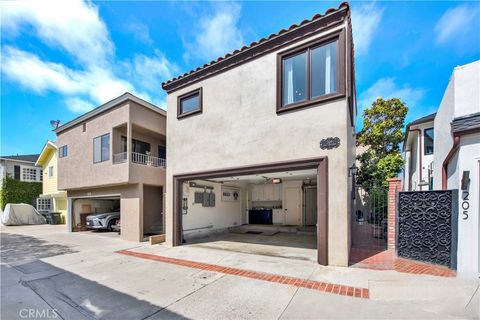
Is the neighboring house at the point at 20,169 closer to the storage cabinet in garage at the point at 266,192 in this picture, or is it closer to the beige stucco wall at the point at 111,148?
the beige stucco wall at the point at 111,148

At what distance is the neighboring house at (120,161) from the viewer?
34.4ft

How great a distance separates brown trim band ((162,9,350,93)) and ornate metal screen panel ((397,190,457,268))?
486 cm

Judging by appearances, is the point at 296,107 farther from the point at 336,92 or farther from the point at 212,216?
the point at 212,216

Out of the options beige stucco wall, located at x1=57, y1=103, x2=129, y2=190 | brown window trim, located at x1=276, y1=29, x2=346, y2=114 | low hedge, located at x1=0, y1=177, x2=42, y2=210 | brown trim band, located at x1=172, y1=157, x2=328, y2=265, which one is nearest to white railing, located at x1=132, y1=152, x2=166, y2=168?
beige stucco wall, located at x1=57, y1=103, x2=129, y2=190

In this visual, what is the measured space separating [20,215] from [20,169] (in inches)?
209

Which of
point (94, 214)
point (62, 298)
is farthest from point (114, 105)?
point (62, 298)

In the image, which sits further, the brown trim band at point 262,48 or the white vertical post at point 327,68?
the white vertical post at point 327,68

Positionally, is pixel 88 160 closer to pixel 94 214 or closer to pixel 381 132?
pixel 94 214

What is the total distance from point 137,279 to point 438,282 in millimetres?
6189

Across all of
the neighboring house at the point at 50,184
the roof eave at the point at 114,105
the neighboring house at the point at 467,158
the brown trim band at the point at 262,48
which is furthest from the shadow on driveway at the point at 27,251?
the neighboring house at the point at 467,158

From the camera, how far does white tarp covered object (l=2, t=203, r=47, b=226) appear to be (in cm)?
1847

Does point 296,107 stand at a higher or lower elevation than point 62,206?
higher

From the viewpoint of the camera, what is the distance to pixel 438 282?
171 inches

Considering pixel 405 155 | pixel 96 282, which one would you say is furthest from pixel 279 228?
pixel 405 155
